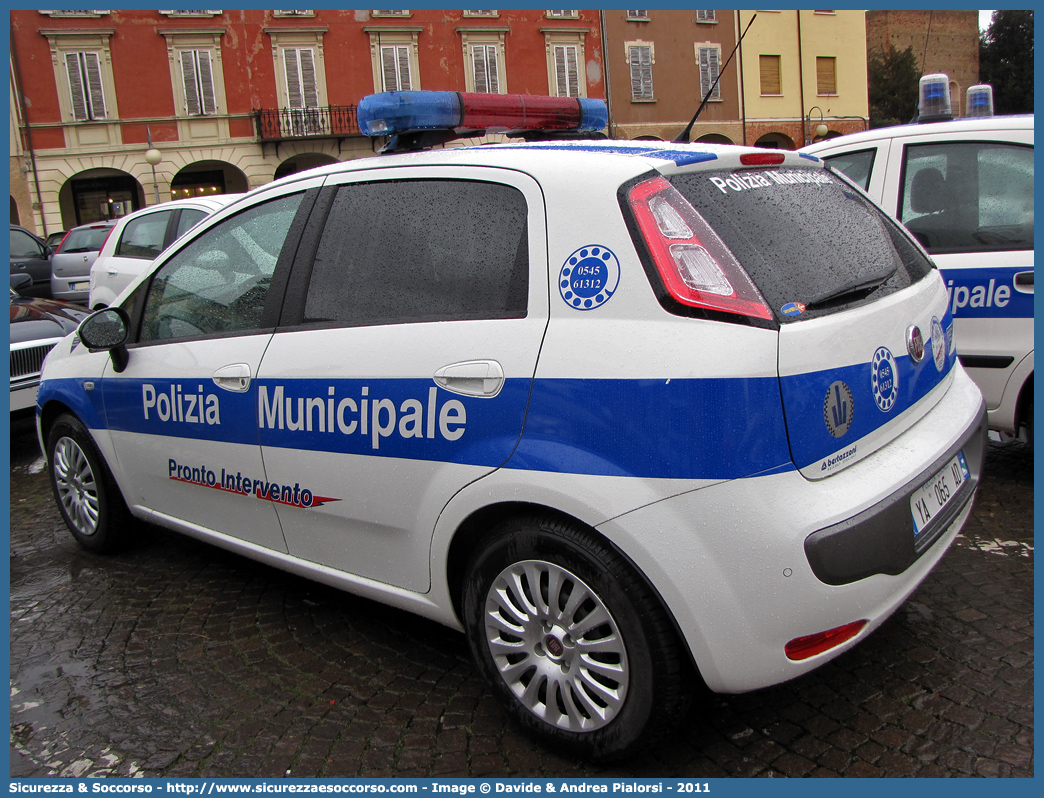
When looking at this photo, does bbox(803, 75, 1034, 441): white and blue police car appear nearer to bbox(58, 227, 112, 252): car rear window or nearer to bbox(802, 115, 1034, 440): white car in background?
bbox(802, 115, 1034, 440): white car in background

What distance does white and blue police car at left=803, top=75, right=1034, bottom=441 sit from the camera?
3988mm

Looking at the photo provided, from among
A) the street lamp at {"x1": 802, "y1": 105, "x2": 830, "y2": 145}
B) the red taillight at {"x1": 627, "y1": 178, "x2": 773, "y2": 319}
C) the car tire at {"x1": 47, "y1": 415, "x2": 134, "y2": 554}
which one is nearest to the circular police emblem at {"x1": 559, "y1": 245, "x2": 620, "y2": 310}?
the red taillight at {"x1": 627, "y1": 178, "x2": 773, "y2": 319}

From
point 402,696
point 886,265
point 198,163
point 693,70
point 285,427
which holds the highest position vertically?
point 693,70

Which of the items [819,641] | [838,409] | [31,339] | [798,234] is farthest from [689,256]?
[31,339]

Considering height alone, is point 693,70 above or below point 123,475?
above

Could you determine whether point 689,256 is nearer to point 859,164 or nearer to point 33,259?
point 859,164

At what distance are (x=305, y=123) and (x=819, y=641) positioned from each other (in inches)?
1159

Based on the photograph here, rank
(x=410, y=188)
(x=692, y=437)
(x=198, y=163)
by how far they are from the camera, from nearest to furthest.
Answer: (x=692, y=437), (x=410, y=188), (x=198, y=163)

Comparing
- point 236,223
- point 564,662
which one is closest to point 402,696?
point 564,662

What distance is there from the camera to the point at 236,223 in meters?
3.29

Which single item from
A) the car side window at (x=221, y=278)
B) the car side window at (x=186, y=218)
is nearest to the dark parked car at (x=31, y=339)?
the car side window at (x=186, y=218)

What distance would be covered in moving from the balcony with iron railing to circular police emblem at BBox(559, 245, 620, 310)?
2803cm

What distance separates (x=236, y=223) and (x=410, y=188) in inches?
38.1

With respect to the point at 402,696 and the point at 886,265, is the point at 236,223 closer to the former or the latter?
the point at 402,696
